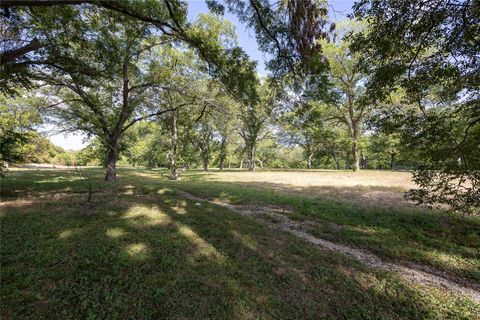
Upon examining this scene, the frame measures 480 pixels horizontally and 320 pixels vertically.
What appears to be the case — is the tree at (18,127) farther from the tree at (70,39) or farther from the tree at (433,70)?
the tree at (433,70)

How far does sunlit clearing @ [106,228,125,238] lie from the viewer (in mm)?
4871

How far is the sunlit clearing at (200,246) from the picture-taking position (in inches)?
175

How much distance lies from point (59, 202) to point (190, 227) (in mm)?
5420

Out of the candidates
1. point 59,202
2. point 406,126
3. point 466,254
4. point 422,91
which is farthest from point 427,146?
point 59,202

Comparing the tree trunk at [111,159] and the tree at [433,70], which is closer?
the tree at [433,70]

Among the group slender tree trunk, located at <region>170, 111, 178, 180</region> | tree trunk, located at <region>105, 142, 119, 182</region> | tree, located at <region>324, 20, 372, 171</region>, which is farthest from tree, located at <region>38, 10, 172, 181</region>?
tree, located at <region>324, 20, 372, 171</region>

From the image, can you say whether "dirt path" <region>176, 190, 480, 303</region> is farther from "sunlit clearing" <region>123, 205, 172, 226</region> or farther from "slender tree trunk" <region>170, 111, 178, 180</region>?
"slender tree trunk" <region>170, 111, 178, 180</region>

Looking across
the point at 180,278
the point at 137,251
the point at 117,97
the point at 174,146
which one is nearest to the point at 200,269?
the point at 180,278

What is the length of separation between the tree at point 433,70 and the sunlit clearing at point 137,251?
7.16 m

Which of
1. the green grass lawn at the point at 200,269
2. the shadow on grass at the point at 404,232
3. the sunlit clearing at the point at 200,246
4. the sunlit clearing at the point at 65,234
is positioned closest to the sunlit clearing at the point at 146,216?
the green grass lawn at the point at 200,269

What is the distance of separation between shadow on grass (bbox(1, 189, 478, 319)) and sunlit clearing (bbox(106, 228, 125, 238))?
5 cm

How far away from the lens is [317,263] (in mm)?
4520

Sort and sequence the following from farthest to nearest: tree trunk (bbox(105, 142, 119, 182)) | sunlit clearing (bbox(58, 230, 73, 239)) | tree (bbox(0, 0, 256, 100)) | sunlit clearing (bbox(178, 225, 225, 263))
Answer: tree trunk (bbox(105, 142, 119, 182)) → tree (bbox(0, 0, 256, 100)) → sunlit clearing (bbox(58, 230, 73, 239)) → sunlit clearing (bbox(178, 225, 225, 263))

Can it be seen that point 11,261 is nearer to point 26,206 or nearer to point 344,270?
point 26,206
